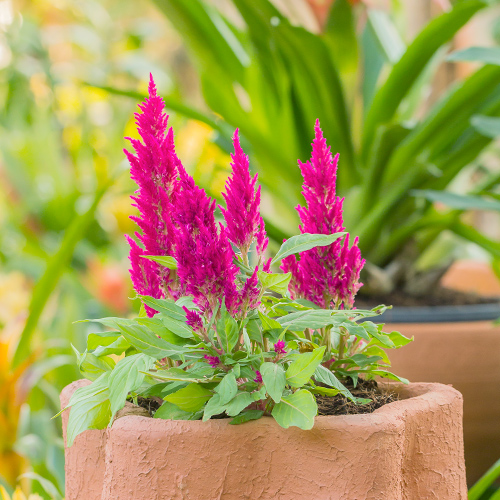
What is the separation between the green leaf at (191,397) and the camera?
31 centimetres

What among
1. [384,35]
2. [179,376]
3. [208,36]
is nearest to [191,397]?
[179,376]

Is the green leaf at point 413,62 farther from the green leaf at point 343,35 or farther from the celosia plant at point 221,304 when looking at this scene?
the celosia plant at point 221,304

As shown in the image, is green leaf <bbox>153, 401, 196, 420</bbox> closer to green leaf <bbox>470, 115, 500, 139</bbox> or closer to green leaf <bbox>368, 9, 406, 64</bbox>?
green leaf <bbox>470, 115, 500, 139</bbox>

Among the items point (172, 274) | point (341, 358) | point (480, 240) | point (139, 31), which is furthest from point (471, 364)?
point (139, 31)

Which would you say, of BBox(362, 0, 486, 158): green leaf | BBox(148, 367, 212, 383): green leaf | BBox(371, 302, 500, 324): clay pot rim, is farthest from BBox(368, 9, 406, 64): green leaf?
BBox(148, 367, 212, 383): green leaf

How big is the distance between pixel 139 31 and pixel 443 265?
2.04m

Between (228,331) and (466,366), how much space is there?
43cm

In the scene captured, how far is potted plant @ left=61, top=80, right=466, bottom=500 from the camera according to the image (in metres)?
0.30

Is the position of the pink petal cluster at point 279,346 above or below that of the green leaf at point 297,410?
above

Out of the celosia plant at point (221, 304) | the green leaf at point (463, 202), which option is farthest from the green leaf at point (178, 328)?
the green leaf at point (463, 202)

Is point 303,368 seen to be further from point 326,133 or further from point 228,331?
point 326,133

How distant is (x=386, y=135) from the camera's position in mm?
747

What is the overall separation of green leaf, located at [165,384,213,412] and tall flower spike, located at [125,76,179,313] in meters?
0.09

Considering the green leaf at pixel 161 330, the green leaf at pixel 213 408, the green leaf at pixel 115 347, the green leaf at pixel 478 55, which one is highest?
the green leaf at pixel 478 55
